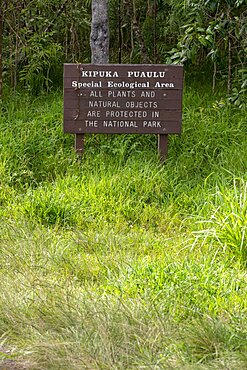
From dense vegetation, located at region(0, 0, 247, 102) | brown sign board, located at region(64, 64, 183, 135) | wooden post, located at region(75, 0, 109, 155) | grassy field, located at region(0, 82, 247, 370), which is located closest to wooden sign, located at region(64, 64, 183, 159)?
brown sign board, located at region(64, 64, 183, 135)

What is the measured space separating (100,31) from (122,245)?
3.80 metres

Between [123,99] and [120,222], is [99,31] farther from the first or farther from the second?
[120,222]

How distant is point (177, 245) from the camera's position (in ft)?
18.7

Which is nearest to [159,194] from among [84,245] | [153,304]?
[84,245]

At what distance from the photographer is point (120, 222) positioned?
20.9 ft

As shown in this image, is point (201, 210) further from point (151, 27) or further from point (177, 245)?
point (151, 27)

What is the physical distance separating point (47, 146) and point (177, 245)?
9.26 ft

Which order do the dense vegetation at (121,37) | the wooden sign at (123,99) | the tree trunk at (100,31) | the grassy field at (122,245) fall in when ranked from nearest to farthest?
the grassy field at (122,245), the wooden sign at (123,99), the tree trunk at (100,31), the dense vegetation at (121,37)

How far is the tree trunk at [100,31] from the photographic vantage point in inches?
340

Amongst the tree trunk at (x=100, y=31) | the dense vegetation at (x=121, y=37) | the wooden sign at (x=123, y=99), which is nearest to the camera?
the wooden sign at (x=123, y=99)

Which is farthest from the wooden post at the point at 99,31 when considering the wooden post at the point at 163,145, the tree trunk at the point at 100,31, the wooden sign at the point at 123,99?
the wooden post at the point at 163,145

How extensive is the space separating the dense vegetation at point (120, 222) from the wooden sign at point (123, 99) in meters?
0.30

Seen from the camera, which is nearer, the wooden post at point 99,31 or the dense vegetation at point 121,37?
the wooden post at point 99,31

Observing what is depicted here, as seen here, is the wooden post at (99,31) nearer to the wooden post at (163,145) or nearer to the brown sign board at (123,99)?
the brown sign board at (123,99)
